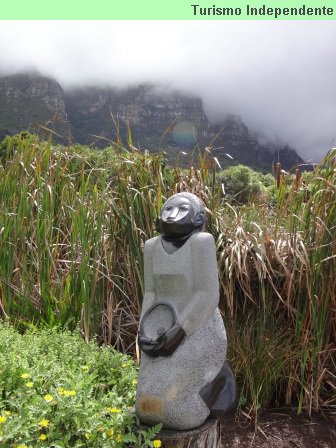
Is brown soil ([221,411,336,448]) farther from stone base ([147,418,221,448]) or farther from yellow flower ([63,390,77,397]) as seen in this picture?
yellow flower ([63,390,77,397])

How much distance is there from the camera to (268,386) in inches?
105

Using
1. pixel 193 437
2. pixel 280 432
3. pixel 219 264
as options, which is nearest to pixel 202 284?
pixel 193 437

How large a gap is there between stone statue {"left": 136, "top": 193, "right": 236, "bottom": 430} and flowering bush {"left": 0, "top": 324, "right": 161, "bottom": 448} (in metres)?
0.14

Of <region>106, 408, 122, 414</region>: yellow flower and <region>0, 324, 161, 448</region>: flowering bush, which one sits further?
<region>106, 408, 122, 414</region>: yellow flower

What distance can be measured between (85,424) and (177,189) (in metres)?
1.74

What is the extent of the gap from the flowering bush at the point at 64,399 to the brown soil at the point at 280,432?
76 centimetres

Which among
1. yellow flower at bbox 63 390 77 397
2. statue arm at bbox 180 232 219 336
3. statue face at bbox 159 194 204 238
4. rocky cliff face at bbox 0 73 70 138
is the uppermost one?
rocky cliff face at bbox 0 73 70 138

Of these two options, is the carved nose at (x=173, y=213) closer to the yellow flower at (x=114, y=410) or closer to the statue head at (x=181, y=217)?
the statue head at (x=181, y=217)

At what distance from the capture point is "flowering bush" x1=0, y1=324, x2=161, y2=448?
67.8 inches

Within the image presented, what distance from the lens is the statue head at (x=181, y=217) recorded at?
1933 mm

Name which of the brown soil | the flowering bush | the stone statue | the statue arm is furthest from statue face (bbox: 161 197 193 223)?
the brown soil

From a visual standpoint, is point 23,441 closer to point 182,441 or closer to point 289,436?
point 182,441

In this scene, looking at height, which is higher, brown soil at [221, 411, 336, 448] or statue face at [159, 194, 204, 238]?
statue face at [159, 194, 204, 238]

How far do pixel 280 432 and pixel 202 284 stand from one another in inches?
50.0
